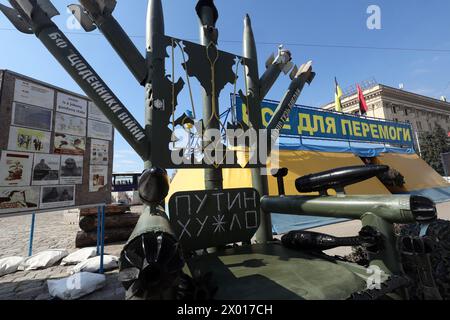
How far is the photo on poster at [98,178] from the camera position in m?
4.21

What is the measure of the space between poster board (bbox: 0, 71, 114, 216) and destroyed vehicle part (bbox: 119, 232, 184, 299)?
11.2 ft

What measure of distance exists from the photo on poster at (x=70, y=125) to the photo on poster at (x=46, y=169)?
0.46m

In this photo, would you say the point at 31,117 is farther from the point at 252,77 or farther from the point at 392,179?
the point at 392,179

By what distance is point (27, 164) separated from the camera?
336 centimetres

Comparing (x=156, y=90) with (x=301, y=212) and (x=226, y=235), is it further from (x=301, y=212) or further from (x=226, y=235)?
(x=301, y=212)

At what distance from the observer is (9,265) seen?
14.0 ft

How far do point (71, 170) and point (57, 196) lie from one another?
0.46 m

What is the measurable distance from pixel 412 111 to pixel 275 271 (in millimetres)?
59080

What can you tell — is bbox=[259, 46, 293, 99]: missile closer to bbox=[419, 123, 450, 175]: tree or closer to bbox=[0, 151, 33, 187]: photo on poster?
bbox=[0, 151, 33, 187]: photo on poster

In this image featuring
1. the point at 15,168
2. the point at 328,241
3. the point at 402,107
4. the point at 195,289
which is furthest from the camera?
the point at 402,107

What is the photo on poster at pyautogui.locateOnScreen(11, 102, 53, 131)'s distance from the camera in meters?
3.27

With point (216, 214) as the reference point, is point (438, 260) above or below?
below

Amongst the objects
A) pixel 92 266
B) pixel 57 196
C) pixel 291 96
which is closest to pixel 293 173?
pixel 291 96
